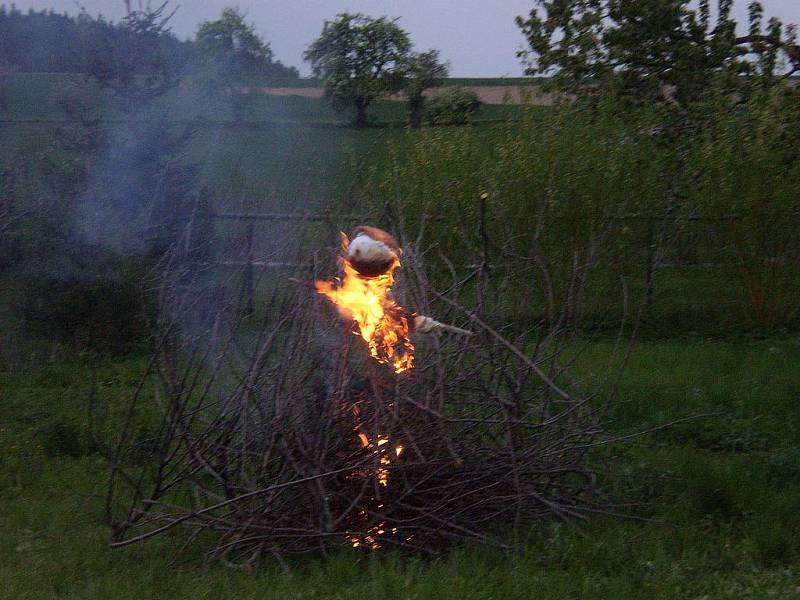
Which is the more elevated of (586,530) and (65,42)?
(65,42)

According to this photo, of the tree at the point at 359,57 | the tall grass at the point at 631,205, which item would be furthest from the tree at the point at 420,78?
the tall grass at the point at 631,205

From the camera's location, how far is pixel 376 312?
5.13 meters

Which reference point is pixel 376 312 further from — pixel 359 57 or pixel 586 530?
pixel 359 57

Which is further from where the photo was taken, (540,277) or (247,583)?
(540,277)

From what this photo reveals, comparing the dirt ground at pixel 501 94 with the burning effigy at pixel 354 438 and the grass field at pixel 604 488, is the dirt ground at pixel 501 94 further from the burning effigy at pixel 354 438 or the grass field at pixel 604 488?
the burning effigy at pixel 354 438

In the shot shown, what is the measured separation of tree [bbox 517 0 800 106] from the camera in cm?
1526

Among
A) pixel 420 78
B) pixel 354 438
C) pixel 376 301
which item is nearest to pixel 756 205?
pixel 376 301

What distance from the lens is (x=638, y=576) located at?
4.93m

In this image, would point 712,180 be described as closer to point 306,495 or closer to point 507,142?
point 507,142

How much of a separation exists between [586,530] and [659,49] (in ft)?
39.2

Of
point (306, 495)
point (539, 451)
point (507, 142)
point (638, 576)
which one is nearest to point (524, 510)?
point (539, 451)

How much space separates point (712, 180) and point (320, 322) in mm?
7942

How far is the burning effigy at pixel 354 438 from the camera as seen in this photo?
16.7 ft

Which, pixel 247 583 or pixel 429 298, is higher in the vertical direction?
pixel 429 298
